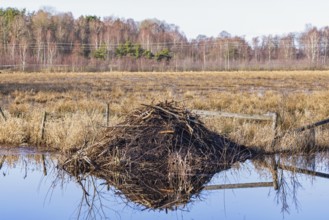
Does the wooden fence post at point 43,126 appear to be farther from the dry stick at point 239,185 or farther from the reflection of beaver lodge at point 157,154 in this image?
the dry stick at point 239,185

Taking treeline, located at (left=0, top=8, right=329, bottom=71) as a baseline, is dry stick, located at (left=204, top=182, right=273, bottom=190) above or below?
below

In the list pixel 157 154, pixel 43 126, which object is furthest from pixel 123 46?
pixel 157 154

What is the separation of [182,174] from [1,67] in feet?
247

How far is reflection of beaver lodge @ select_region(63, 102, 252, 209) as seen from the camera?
10.7m

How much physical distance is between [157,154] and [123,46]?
91.5 metres

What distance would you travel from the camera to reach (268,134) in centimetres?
1373

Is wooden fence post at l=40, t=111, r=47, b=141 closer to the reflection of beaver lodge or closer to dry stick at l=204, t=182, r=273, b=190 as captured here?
the reflection of beaver lodge

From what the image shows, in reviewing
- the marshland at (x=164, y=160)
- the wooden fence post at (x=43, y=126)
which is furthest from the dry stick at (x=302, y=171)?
the wooden fence post at (x=43, y=126)

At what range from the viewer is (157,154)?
11.6 meters

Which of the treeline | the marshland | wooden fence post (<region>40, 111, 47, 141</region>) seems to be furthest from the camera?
the treeline

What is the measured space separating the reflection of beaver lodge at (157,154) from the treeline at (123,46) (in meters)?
72.6

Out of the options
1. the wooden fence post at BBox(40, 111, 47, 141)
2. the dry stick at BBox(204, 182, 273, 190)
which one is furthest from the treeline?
the dry stick at BBox(204, 182, 273, 190)

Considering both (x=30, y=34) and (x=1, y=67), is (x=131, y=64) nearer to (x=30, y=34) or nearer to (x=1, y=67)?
(x=1, y=67)

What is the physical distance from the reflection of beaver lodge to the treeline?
238 feet
